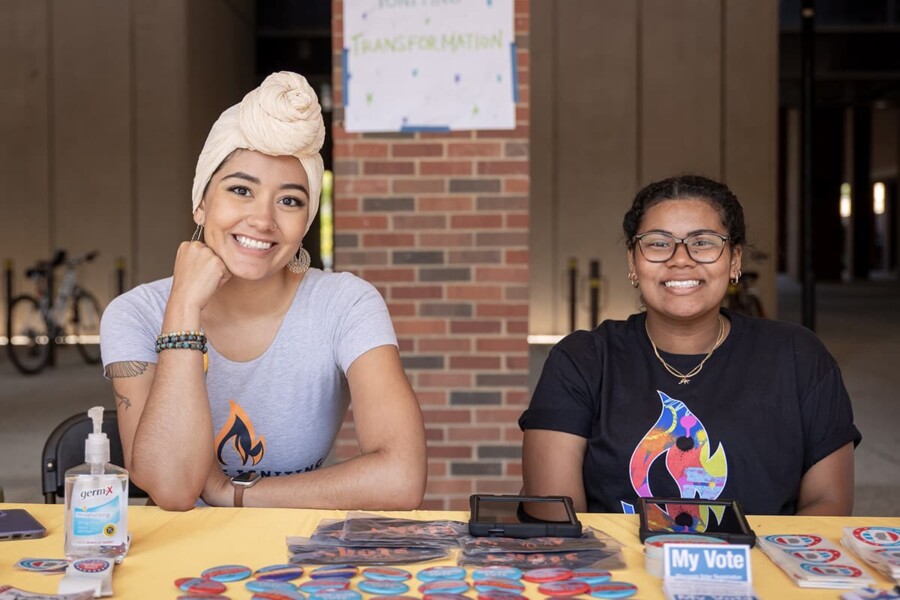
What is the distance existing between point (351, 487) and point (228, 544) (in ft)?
1.18

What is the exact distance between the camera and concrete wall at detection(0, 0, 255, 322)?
11.1 meters

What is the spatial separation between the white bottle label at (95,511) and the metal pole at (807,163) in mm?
9825

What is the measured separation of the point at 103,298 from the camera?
1129cm

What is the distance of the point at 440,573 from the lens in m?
1.28

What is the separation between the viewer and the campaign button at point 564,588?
1.21 metres

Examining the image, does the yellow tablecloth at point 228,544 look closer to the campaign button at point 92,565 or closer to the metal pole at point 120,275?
the campaign button at point 92,565

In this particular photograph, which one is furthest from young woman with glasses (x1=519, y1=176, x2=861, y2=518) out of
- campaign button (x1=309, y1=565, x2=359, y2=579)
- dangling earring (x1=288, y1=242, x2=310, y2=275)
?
campaign button (x1=309, y1=565, x2=359, y2=579)

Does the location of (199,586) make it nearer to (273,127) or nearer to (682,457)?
(273,127)

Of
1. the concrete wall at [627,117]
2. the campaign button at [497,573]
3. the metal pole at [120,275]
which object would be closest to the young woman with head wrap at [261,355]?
the campaign button at [497,573]

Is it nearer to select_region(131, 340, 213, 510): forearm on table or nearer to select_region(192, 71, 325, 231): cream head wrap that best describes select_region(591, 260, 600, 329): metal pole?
select_region(192, 71, 325, 231): cream head wrap

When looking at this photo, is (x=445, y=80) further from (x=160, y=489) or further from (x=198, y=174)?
(x=160, y=489)

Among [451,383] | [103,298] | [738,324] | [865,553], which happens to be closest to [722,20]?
[103,298]

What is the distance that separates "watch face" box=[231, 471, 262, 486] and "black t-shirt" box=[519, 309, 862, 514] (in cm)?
61

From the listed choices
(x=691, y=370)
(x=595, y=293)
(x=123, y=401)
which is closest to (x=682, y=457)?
(x=691, y=370)
